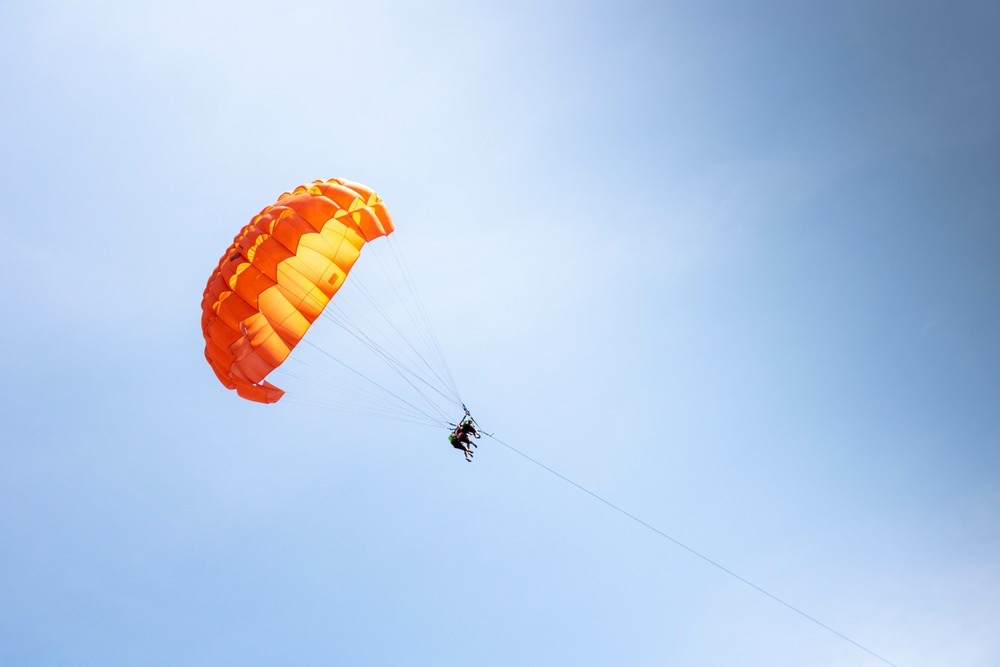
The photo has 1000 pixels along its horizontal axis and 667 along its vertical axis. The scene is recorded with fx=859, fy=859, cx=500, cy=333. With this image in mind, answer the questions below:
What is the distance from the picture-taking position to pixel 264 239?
1936 centimetres

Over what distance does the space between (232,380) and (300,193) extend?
15.5 feet

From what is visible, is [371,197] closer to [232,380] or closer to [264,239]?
[264,239]

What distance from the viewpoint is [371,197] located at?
20641mm

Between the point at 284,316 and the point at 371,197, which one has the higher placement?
the point at 371,197

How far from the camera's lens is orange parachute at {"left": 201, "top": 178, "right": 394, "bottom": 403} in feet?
63.4

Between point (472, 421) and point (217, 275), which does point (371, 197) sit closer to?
point (217, 275)

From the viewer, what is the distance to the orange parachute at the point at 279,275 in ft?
63.4

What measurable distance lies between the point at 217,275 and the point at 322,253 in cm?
253

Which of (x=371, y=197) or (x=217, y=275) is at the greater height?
(x=371, y=197)

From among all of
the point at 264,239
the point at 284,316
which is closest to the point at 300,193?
the point at 264,239

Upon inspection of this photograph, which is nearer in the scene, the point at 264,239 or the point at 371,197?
the point at 264,239

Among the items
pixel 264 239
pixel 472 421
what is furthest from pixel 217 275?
pixel 472 421

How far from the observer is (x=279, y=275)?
1934cm

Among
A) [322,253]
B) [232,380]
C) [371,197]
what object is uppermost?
[371,197]
